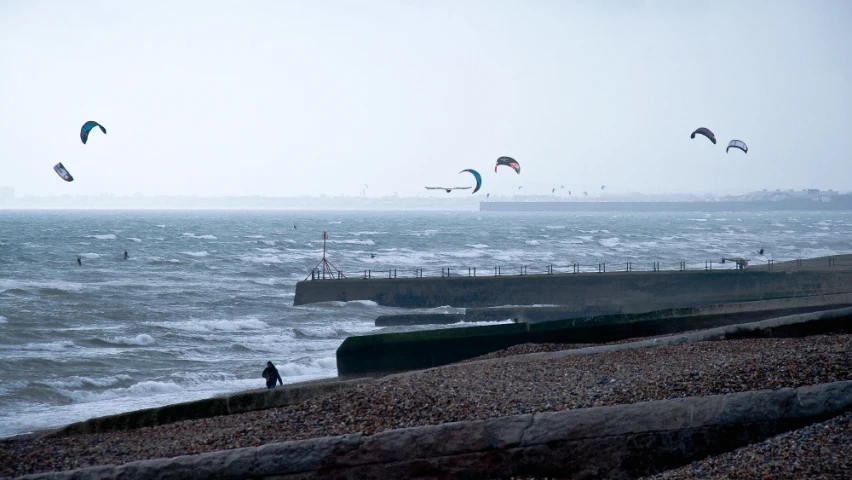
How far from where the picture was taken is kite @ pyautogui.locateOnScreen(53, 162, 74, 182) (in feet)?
87.6

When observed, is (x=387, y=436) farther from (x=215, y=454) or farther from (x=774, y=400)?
(x=774, y=400)

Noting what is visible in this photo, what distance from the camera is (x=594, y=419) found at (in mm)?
7246

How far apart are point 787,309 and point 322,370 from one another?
37.6ft

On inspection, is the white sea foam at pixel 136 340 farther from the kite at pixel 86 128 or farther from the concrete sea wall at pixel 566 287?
the concrete sea wall at pixel 566 287

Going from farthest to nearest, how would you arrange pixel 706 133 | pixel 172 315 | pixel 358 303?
pixel 358 303 → pixel 172 315 → pixel 706 133

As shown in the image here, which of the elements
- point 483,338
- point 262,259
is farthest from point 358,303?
point 262,259

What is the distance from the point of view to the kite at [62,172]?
2670 cm

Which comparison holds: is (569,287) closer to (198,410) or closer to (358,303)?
(358,303)

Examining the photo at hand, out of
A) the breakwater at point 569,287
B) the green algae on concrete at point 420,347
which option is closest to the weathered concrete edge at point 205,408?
the green algae on concrete at point 420,347

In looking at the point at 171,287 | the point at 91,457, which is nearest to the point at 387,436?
the point at 91,457

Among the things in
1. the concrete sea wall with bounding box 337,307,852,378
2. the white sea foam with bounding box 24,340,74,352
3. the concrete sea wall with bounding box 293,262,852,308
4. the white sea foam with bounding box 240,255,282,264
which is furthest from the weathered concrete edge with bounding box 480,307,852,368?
the white sea foam with bounding box 240,255,282,264

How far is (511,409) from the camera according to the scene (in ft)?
26.0

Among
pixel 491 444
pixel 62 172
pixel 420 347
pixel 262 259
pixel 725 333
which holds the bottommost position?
pixel 262 259

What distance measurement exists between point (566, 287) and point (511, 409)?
30.6m
